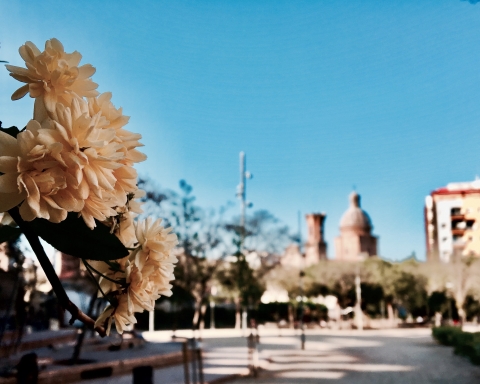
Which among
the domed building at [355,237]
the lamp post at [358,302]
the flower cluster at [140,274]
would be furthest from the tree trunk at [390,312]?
the flower cluster at [140,274]

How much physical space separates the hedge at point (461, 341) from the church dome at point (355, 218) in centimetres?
4978

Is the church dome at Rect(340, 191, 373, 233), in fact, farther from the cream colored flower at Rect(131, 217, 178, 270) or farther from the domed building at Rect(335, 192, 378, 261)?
the cream colored flower at Rect(131, 217, 178, 270)

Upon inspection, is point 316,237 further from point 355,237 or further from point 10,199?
point 10,199

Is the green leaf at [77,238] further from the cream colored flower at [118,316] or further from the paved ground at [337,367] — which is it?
the paved ground at [337,367]

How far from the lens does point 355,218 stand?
70.2 meters

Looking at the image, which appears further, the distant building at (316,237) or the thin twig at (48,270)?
the distant building at (316,237)

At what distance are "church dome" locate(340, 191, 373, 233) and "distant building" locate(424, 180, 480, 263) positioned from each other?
2168cm

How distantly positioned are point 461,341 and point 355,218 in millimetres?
55894

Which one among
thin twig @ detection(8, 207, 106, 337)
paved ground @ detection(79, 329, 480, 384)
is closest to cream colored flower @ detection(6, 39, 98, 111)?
thin twig @ detection(8, 207, 106, 337)

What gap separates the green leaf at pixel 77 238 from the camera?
0.51 meters

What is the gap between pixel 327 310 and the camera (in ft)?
122

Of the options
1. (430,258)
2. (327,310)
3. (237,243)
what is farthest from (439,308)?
(237,243)

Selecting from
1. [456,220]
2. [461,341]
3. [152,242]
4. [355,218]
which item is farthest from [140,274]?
[355,218]

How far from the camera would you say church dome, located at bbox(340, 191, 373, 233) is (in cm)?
6938
